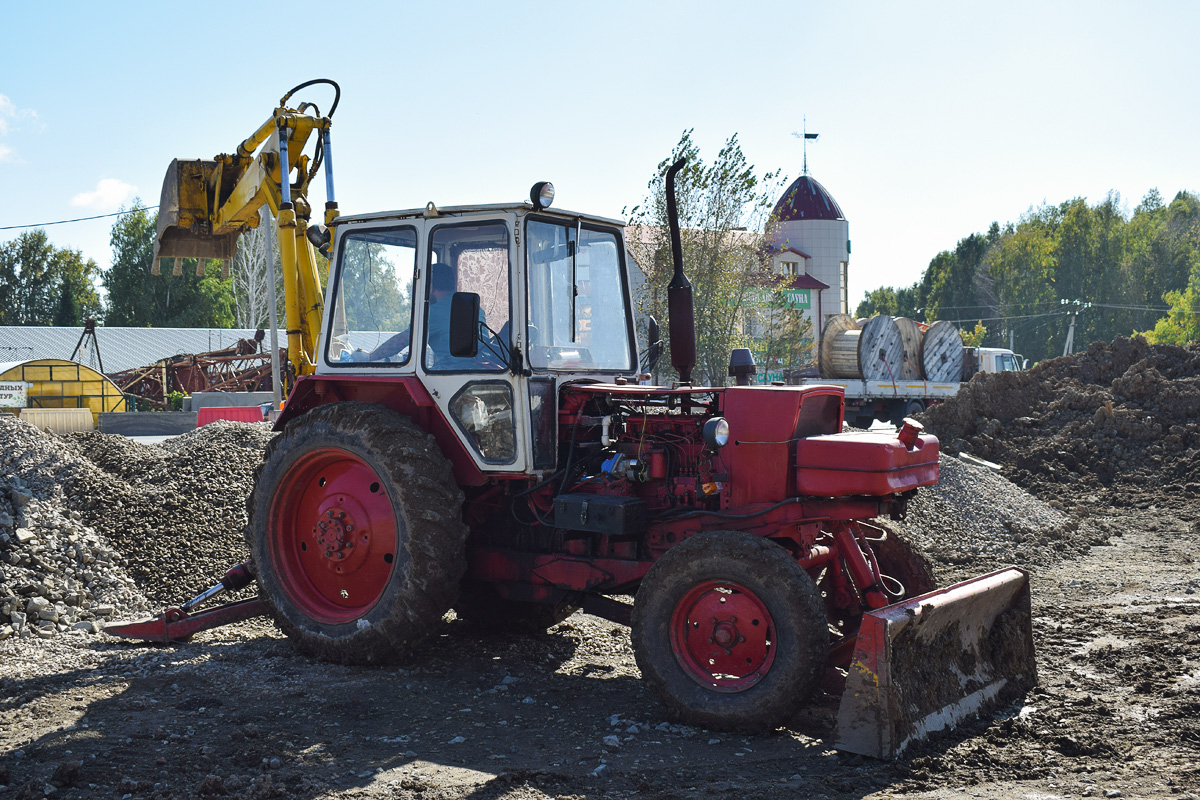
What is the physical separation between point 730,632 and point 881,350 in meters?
23.6

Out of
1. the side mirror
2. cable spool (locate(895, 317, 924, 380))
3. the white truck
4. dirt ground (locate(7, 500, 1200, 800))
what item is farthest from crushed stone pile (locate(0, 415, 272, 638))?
cable spool (locate(895, 317, 924, 380))

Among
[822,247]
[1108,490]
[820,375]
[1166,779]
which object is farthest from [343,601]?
[822,247]

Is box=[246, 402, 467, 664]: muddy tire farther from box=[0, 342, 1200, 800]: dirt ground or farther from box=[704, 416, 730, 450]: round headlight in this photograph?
box=[704, 416, 730, 450]: round headlight

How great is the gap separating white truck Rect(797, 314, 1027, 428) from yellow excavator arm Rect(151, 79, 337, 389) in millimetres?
19698

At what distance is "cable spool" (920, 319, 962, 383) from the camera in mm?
28438

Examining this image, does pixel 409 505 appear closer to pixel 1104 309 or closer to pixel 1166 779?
pixel 1166 779

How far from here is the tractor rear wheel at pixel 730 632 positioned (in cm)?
433

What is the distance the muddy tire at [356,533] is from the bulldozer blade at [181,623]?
0.20 meters

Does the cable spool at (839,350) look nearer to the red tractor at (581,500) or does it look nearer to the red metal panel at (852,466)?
the red tractor at (581,500)

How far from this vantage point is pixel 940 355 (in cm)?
2858

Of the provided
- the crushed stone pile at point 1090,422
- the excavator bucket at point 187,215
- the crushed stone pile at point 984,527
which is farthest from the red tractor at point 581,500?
Answer: the crushed stone pile at point 1090,422

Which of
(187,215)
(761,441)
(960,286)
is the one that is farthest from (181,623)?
(960,286)

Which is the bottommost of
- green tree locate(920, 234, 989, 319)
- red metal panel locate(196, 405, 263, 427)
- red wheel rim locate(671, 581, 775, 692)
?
red wheel rim locate(671, 581, 775, 692)

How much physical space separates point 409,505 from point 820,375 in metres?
23.6
